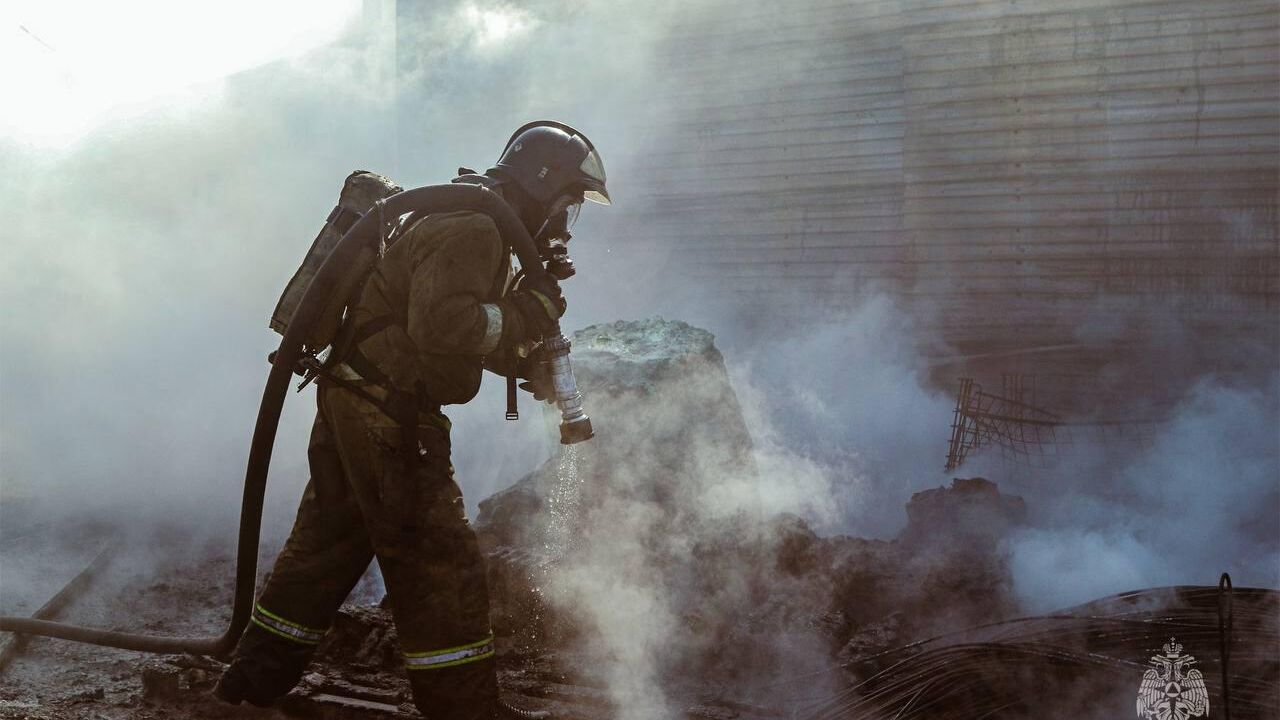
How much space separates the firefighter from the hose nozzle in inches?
3.9

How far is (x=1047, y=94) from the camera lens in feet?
24.6

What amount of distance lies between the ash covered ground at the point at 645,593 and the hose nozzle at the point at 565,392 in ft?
3.91

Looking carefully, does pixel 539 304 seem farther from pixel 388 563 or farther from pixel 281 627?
pixel 281 627

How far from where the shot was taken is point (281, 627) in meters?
2.95

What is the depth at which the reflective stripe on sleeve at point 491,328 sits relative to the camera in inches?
112

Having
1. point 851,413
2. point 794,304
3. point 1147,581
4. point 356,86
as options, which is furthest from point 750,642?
point 356,86

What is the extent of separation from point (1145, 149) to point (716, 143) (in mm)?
3798

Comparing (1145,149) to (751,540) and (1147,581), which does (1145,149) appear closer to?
(1147,581)

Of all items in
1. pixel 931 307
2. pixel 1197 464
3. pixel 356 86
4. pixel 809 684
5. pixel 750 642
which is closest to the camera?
pixel 809 684

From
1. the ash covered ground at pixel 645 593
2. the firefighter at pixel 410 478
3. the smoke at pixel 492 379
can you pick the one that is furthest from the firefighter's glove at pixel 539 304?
the smoke at pixel 492 379

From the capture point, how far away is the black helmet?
3.21 m

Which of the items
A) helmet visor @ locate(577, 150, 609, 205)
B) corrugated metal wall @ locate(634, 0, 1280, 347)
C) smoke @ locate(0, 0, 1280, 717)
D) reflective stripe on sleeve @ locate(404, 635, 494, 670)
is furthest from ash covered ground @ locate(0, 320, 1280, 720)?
corrugated metal wall @ locate(634, 0, 1280, 347)

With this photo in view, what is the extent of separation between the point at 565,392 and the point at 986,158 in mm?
5991

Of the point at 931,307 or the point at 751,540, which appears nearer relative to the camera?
the point at 751,540
